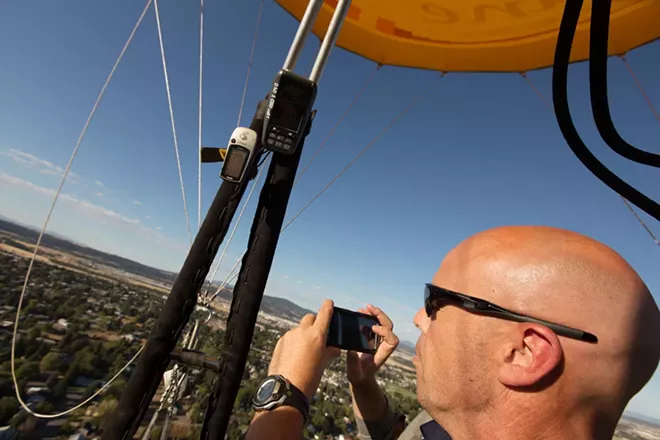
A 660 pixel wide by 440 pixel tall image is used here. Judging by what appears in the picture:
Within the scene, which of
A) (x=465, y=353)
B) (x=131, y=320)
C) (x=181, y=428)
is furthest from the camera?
(x=131, y=320)

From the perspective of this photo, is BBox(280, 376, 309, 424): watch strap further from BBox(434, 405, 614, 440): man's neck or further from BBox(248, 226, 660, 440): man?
BBox(434, 405, 614, 440): man's neck

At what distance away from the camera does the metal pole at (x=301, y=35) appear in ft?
4.43

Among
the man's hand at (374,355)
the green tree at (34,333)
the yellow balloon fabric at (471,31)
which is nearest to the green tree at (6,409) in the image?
the green tree at (34,333)

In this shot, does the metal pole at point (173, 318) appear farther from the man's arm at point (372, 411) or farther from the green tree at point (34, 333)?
the green tree at point (34, 333)

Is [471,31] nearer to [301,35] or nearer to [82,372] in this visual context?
[301,35]

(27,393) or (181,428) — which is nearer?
(181,428)

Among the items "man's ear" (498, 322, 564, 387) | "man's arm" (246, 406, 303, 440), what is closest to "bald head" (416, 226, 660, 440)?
"man's ear" (498, 322, 564, 387)

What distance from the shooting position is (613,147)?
1.13 metres

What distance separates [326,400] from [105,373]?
876cm

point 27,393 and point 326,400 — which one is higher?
point 326,400

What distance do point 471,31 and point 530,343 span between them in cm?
439

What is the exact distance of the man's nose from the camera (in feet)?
4.04

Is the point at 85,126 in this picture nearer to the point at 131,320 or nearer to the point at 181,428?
the point at 181,428

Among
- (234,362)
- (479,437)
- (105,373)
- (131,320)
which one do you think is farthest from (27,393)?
(479,437)
